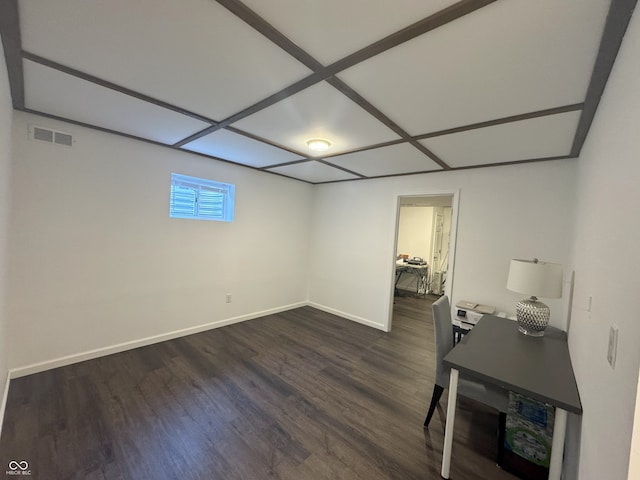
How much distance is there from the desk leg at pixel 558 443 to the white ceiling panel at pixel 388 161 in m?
2.24

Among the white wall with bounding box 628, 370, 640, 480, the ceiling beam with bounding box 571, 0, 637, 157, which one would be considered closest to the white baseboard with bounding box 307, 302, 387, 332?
the ceiling beam with bounding box 571, 0, 637, 157

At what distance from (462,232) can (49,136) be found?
4.50m

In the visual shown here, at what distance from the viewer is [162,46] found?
1.30 meters

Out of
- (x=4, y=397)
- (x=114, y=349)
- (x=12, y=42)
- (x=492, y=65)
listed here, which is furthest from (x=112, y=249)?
(x=492, y=65)

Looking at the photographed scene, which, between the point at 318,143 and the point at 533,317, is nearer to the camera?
the point at 533,317

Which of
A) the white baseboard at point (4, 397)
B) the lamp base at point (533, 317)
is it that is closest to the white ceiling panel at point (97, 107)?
the white baseboard at point (4, 397)

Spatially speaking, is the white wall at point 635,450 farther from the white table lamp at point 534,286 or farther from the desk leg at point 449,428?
the white table lamp at point 534,286

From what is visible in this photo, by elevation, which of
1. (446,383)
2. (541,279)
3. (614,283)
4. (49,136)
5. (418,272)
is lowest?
(446,383)

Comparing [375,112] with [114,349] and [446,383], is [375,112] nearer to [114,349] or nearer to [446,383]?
[446,383]

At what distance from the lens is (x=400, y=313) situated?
4883 mm

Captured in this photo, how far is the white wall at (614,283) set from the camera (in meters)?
0.74

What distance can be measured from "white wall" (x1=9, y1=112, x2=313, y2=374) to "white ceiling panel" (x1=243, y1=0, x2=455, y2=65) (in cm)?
256

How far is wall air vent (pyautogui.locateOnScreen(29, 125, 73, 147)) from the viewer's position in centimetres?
224

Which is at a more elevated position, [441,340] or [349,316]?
[441,340]
